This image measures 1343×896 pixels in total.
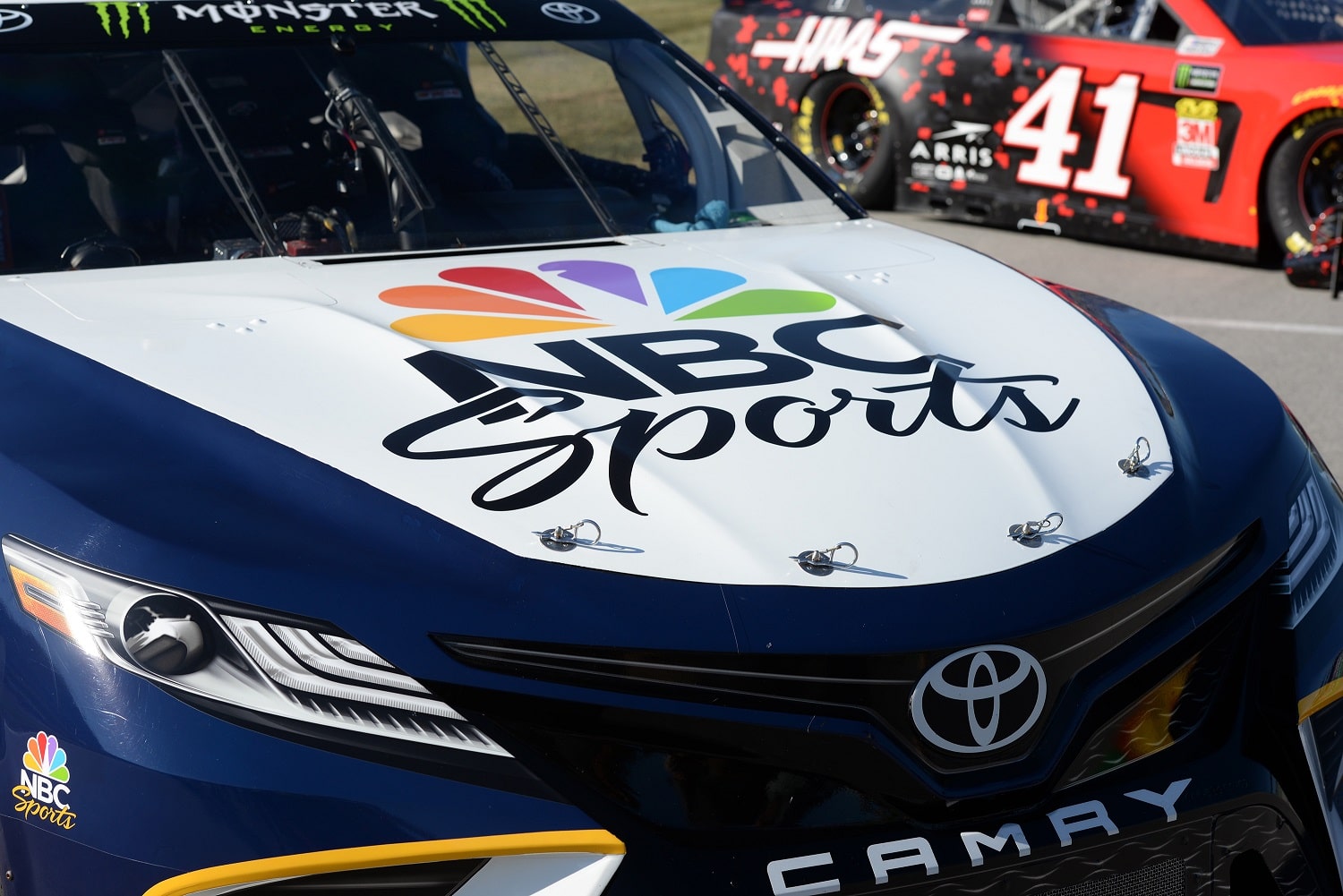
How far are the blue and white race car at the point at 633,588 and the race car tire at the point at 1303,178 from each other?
14.2ft

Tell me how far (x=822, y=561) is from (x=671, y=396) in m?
0.43

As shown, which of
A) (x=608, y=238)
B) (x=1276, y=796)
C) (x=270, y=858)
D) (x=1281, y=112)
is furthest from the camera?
(x=1281, y=112)

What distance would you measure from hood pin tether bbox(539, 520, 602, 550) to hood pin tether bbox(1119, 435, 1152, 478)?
2.60 ft

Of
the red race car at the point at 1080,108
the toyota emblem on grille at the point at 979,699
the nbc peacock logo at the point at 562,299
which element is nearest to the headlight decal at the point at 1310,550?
the toyota emblem on grille at the point at 979,699

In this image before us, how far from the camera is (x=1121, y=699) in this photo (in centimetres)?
193

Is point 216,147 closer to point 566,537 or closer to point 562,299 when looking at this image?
point 562,299

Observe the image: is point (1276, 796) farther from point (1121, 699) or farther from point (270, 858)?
point (270, 858)

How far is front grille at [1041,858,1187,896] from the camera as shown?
72.9 inches

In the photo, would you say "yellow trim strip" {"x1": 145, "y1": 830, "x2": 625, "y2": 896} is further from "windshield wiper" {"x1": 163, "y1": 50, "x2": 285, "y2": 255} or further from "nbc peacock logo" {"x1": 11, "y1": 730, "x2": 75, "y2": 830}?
"windshield wiper" {"x1": 163, "y1": 50, "x2": 285, "y2": 255}

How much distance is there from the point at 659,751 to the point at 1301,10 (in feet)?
20.9

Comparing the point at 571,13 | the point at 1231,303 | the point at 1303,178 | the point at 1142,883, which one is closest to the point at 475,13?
the point at 571,13

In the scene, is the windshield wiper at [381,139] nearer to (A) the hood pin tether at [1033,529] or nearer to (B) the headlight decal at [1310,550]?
(A) the hood pin tether at [1033,529]

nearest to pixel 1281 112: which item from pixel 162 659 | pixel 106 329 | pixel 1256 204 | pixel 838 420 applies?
pixel 1256 204

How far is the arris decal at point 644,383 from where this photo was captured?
202 cm
